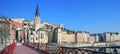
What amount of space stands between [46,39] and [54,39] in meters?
13.6

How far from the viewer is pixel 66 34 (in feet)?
466

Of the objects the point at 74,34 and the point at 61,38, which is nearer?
the point at 61,38

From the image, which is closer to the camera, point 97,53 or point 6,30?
point 97,53

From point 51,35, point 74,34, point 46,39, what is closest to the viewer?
point 46,39

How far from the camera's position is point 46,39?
12331 centimetres

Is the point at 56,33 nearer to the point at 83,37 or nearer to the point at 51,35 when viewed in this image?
the point at 51,35

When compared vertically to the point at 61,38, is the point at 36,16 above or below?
above

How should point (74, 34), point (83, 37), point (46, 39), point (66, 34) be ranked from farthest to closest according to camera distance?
point (83, 37), point (74, 34), point (66, 34), point (46, 39)

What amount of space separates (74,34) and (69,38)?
656 centimetres

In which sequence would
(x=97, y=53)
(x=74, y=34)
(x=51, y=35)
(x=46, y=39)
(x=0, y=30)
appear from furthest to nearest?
(x=74, y=34)
(x=51, y=35)
(x=46, y=39)
(x=0, y=30)
(x=97, y=53)

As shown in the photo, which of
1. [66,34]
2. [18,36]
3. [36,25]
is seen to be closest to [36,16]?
[36,25]

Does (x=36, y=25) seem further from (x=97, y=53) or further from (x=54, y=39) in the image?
(x=97, y=53)

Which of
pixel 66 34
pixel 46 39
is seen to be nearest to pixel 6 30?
pixel 46 39

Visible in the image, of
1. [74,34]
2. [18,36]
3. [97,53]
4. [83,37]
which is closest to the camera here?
[97,53]
